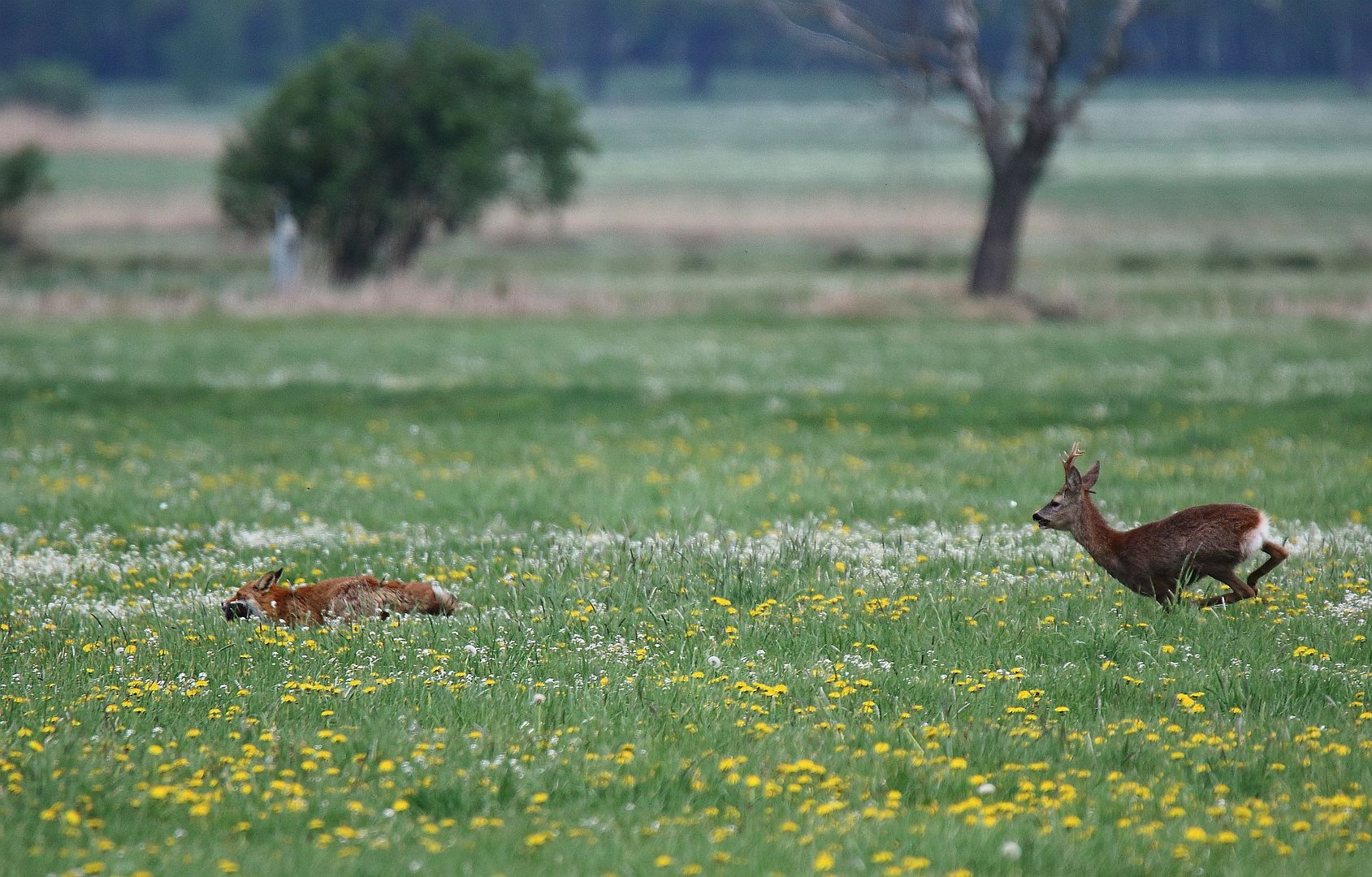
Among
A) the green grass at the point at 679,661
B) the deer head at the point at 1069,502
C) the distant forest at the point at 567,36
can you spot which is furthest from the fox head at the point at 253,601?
the distant forest at the point at 567,36

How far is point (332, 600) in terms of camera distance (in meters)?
9.41

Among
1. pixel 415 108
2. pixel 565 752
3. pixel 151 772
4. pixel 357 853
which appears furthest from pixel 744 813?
pixel 415 108

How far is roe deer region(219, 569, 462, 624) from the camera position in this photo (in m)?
9.32

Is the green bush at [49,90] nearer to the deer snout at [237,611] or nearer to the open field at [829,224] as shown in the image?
the open field at [829,224]

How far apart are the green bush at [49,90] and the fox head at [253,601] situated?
4371 inches

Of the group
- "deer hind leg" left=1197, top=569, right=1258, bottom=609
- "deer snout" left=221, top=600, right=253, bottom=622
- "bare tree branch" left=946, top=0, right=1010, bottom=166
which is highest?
"bare tree branch" left=946, top=0, right=1010, bottom=166

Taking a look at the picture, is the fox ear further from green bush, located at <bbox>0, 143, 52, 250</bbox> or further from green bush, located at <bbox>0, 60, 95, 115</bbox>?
green bush, located at <bbox>0, 60, 95, 115</bbox>

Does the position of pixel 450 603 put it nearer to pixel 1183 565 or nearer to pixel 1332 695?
pixel 1183 565

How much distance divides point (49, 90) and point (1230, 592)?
117224mm

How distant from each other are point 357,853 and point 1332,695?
16.6 ft

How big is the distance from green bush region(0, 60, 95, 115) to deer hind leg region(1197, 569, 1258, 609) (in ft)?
374

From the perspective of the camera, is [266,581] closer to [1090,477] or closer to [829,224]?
[1090,477]

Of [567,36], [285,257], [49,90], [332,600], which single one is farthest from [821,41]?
[567,36]

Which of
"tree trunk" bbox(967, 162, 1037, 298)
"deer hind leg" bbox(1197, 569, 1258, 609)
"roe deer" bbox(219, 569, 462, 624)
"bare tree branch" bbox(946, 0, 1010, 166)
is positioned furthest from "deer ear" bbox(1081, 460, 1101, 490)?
"tree trunk" bbox(967, 162, 1037, 298)
